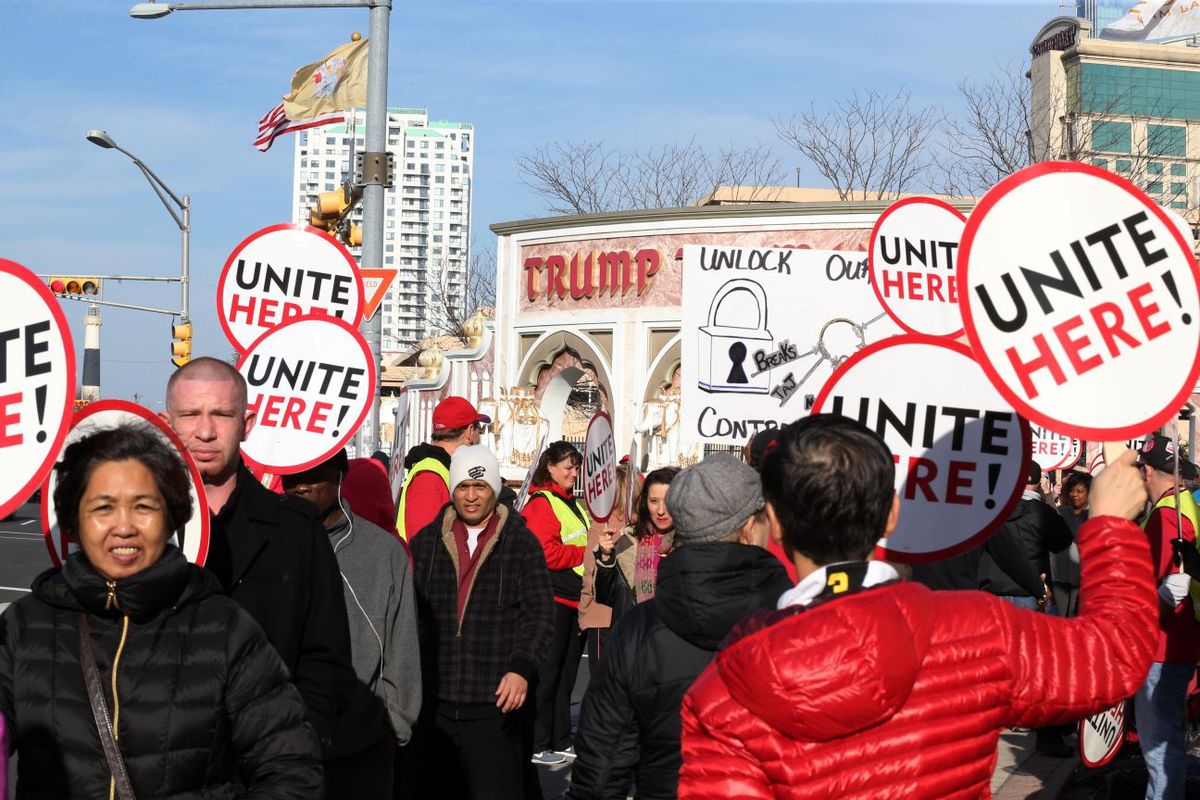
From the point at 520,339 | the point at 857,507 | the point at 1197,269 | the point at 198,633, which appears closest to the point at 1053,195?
the point at 1197,269

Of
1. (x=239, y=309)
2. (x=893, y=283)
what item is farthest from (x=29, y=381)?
(x=893, y=283)

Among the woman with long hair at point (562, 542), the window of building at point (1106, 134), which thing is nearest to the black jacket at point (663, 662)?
the woman with long hair at point (562, 542)

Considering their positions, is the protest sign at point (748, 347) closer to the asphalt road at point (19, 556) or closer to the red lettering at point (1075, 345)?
the red lettering at point (1075, 345)

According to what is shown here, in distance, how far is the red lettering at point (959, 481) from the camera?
13.6 feet

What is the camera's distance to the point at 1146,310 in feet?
11.3

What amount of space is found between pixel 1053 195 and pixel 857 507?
1.10 metres

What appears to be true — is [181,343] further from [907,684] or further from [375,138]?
[907,684]

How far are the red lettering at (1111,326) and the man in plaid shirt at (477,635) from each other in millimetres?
4072

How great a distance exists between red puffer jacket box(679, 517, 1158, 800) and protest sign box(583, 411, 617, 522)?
774 centimetres

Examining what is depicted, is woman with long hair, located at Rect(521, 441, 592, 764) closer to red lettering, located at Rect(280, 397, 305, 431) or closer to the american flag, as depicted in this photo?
red lettering, located at Rect(280, 397, 305, 431)

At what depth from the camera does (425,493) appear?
9.05 m

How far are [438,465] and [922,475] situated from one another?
5.25 m

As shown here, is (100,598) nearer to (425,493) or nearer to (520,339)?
(425,493)

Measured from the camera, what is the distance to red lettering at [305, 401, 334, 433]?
7.11 metres
